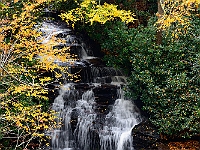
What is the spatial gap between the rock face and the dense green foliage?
333 millimetres

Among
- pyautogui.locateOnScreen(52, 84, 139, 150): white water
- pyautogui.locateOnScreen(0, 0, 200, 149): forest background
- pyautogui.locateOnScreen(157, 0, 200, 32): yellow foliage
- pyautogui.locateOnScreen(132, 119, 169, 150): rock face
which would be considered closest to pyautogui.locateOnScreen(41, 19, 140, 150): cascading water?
pyautogui.locateOnScreen(52, 84, 139, 150): white water

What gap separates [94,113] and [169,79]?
3.14m

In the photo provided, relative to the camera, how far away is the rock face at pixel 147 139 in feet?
28.8

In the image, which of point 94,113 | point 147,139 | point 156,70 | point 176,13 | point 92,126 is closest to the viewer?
point 176,13

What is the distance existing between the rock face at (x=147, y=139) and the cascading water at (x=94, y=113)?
23 centimetres

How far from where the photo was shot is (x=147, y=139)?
8.82m

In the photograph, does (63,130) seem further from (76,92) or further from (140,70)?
(140,70)

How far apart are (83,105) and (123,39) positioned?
10.5 feet

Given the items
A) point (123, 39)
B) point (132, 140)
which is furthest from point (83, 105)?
point (123, 39)

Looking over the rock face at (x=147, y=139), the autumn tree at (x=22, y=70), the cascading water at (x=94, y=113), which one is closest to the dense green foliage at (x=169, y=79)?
the rock face at (x=147, y=139)

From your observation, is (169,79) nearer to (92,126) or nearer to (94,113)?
(94,113)

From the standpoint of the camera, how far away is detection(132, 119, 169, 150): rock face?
8.77m

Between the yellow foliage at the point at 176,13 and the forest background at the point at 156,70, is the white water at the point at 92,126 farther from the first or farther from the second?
the yellow foliage at the point at 176,13

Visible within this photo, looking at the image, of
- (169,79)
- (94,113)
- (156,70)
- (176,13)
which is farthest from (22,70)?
(169,79)
